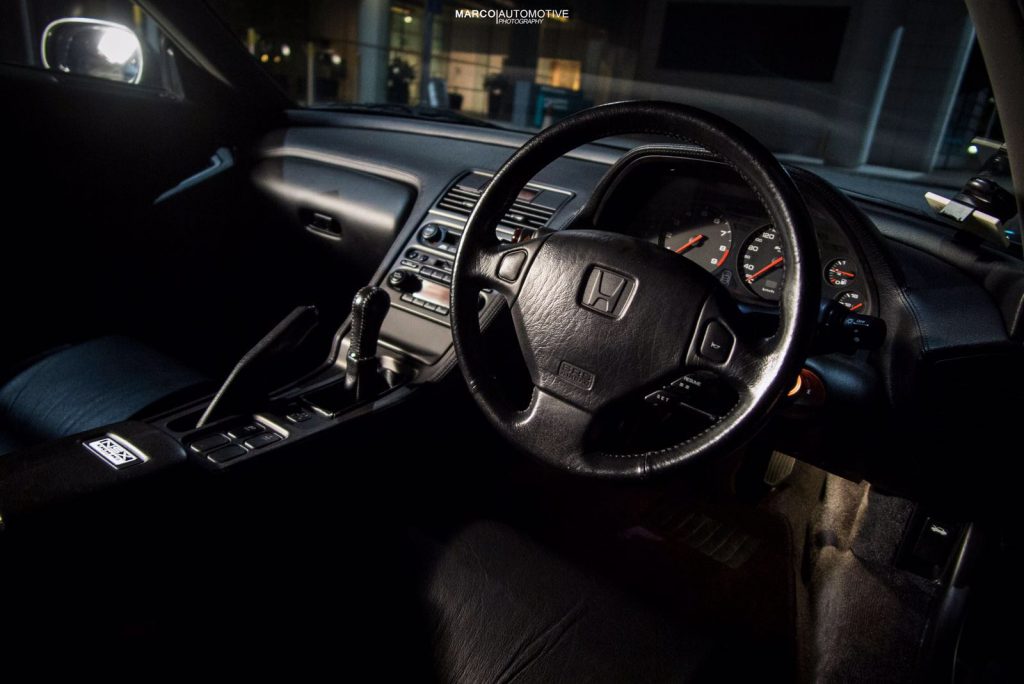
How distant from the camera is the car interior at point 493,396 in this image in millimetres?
983

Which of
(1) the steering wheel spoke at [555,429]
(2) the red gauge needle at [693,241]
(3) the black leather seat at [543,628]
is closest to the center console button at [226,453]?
(3) the black leather seat at [543,628]

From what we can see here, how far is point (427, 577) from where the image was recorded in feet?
4.55

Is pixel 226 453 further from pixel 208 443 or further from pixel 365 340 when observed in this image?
pixel 365 340

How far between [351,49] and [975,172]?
191 inches

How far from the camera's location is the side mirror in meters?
1.99

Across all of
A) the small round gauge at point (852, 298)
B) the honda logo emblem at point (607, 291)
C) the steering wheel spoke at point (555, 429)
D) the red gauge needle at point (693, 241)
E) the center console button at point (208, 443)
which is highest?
the honda logo emblem at point (607, 291)

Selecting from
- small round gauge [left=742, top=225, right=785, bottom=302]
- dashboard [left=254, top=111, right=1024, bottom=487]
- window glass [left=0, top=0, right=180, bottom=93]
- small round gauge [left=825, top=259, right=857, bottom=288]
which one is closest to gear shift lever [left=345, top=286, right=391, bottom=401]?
dashboard [left=254, top=111, right=1024, bottom=487]

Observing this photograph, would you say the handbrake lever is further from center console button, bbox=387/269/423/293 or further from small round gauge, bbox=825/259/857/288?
small round gauge, bbox=825/259/857/288

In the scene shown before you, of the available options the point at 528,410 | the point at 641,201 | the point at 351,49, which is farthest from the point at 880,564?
the point at 351,49

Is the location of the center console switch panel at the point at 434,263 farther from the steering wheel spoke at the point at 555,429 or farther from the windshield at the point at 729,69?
the steering wheel spoke at the point at 555,429

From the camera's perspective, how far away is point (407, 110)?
237cm

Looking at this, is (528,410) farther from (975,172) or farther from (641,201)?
(975,172)

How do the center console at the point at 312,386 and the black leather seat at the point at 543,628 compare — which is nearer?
the center console at the point at 312,386

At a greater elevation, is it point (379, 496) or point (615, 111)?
point (615, 111)
